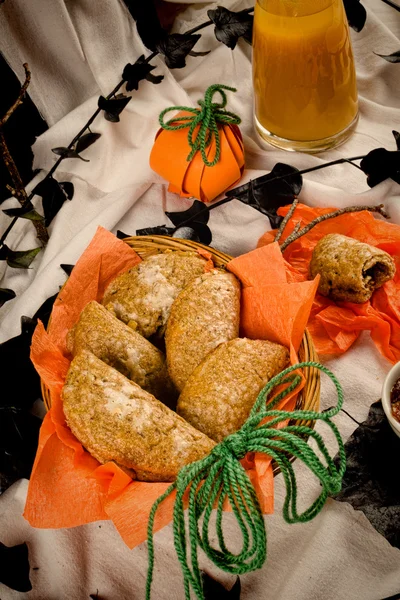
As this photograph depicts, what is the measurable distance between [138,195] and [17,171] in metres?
0.26

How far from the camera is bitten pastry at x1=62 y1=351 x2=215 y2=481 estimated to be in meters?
0.76

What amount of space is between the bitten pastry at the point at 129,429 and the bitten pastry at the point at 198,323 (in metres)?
0.09

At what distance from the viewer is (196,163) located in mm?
1195

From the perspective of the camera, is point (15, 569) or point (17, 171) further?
point (17, 171)

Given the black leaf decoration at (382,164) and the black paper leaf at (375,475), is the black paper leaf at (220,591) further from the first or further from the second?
the black leaf decoration at (382,164)

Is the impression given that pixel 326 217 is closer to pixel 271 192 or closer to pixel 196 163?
pixel 271 192

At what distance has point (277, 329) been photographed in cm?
88

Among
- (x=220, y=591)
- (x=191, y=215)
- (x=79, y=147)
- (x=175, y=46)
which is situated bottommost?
(x=220, y=591)

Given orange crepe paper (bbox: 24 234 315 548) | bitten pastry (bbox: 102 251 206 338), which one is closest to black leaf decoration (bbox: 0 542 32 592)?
orange crepe paper (bbox: 24 234 315 548)

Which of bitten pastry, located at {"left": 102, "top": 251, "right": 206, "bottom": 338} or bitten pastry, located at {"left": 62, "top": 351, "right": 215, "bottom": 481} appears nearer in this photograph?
bitten pastry, located at {"left": 62, "top": 351, "right": 215, "bottom": 481}

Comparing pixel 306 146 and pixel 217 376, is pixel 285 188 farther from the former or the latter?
pixel 217 376

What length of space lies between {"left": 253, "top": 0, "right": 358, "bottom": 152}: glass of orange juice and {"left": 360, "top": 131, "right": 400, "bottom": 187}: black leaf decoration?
4.9 inches

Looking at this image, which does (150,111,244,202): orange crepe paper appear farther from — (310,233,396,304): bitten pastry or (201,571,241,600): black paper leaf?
(201,571,241,600): black paper leaf

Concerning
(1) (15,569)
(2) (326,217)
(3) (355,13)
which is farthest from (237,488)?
(3) (355,13)
